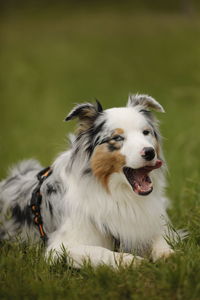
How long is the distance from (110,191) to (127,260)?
0.62 m

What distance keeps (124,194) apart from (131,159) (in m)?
0.45

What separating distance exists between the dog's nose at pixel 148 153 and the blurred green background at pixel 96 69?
1994 millimetres

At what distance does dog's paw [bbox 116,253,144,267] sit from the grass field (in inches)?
3.8

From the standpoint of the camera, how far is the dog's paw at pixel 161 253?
4243 mm

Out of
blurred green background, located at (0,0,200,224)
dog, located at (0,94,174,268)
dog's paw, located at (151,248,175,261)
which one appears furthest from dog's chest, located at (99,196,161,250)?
blurred green background, located at (0,0,200,224)

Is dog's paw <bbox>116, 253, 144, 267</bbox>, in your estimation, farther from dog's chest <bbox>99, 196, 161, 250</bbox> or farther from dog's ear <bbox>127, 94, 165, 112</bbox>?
dog's ear <bbox>127, 94, 165, 112</bbox>

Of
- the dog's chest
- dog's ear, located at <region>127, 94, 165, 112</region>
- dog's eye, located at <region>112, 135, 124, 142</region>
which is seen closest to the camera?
dog's eye, located at <region>112, 135, 124, 142</region>

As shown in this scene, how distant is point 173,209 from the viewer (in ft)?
20.2

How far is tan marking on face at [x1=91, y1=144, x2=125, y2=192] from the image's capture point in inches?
171

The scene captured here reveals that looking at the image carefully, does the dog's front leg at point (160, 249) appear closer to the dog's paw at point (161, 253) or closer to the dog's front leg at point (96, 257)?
the dog's paw at point (161, 253)

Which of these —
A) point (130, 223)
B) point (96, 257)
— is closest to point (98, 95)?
point (130, 223)

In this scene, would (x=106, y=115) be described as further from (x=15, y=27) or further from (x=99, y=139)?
(x=15, y=27)

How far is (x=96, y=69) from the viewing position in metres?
18.9

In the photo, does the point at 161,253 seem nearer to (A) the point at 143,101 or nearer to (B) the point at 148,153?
(B) the point at 148,153
